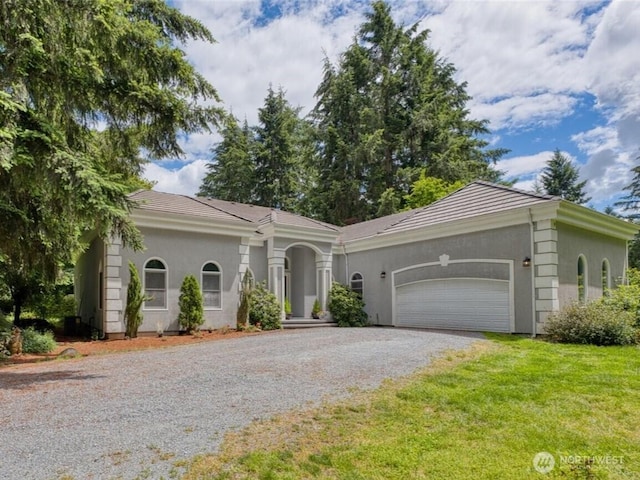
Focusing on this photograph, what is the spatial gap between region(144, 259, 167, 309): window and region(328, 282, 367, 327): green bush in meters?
6.52

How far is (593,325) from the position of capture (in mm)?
10156

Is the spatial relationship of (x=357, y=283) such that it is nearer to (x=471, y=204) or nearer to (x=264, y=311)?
(x=264, y=311)

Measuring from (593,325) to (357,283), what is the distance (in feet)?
30.5

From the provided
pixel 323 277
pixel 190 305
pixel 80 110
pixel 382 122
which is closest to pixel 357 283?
pixel 323 277

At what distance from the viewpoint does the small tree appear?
1286 cm

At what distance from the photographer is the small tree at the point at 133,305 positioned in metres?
12.9

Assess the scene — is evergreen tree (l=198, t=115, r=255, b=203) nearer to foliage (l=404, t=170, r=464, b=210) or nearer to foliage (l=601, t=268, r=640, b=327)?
foliage (l=404, t=170, r=464, b=210)

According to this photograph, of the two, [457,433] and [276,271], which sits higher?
[276,271]

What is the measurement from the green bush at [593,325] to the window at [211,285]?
1026 cm

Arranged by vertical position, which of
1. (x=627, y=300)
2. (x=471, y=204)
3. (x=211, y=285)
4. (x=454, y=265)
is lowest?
(x=627, y=300)

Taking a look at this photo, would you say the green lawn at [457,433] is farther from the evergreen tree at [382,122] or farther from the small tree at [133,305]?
the evergreen tree at [382,122]

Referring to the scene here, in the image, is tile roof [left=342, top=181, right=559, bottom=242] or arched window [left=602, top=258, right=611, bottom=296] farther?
arched window [left=602, top=258, right=611, bottom=296]

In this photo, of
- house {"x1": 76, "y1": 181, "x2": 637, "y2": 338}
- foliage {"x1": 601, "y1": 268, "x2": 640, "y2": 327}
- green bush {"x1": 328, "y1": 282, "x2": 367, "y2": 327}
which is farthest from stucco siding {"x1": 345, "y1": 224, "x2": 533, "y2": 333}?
foliage {"x1": 601, "y1": 268, "x2": 640, "y2": 327}
